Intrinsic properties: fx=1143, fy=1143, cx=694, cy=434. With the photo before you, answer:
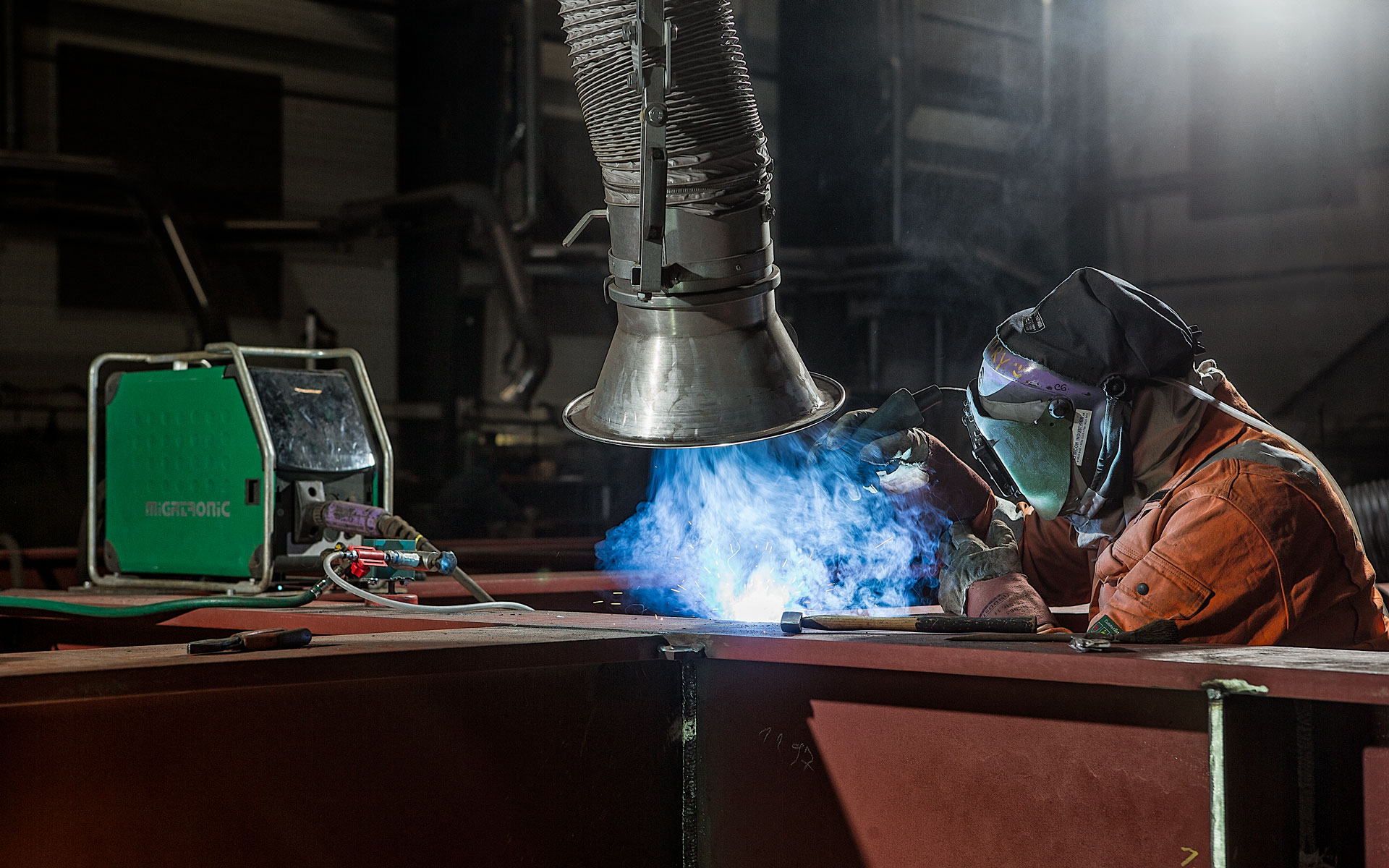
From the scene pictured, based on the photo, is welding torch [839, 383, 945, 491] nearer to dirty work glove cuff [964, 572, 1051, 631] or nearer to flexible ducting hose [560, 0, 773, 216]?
dirty work glove cuff [964, 572, 1051, 631]

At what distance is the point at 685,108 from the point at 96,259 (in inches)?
243

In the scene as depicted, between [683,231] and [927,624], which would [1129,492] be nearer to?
[927,624]

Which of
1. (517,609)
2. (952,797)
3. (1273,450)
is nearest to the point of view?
(952,797)

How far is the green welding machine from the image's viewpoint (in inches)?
103

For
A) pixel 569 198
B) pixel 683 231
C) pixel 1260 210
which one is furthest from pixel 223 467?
pixel 1260 210

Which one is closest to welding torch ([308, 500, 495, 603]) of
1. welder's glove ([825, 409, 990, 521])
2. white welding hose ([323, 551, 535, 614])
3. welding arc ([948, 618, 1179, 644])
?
white welding hose ([323, 551, 535, 614])

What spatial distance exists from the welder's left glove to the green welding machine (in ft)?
4.48

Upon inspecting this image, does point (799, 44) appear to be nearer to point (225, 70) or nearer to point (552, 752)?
point (225, 70)

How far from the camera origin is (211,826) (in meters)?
1.26

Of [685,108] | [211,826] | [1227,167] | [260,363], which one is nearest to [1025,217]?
[1227,167]

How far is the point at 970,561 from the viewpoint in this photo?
97.3 inches

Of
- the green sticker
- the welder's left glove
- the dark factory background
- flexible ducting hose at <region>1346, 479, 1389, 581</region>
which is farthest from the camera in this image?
the dark factory background

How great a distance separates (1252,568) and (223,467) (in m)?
2.17

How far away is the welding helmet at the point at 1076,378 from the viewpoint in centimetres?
204
